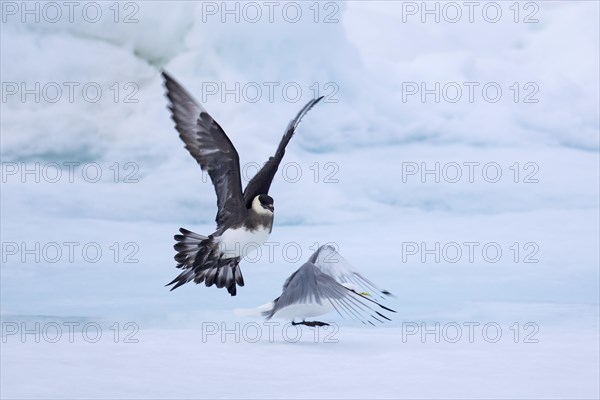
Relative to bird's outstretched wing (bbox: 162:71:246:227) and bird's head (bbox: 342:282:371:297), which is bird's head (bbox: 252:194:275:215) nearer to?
bird's outstretched wing (bbox: 162:71:246:227)

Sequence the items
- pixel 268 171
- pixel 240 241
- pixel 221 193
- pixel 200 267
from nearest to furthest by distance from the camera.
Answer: pixel 240 241 → pixel 221 193 → pixel 200 267 → pixel 268 171

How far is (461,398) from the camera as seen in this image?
6.64 m

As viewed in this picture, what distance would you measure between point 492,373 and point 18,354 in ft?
14.2

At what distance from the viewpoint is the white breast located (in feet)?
25.7

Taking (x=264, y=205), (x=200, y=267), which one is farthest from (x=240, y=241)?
(x=200, y=267)

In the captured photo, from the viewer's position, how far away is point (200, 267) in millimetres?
8125

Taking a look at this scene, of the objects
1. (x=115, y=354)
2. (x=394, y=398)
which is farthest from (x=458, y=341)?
(x=115, y=354)

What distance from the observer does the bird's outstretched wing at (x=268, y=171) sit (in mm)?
8352

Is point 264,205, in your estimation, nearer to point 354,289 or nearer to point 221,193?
point 221,193

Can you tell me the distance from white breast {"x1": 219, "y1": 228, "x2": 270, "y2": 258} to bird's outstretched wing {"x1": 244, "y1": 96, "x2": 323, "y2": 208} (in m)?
0.57

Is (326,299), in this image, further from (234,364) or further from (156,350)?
(156,350)

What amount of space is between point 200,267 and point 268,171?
1172 mm

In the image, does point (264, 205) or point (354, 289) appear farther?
point (354, 289)

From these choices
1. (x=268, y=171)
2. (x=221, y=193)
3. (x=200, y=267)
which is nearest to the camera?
(x=221, y=193)
